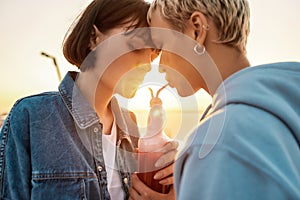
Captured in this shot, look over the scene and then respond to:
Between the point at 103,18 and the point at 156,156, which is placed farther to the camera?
the point at 103,18

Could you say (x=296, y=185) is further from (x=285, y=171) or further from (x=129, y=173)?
(x=129, y=173)

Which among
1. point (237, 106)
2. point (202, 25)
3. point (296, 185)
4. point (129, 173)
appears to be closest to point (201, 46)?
point (202, 25)

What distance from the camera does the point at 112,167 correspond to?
1214 millimetres

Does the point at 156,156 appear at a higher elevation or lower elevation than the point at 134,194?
higher

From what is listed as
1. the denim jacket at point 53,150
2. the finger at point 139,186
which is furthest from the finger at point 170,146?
the denim jacket at point 53,150

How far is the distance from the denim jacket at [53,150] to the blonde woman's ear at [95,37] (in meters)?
0.17

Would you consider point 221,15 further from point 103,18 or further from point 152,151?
point 103,18

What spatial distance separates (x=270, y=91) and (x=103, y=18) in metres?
0.76

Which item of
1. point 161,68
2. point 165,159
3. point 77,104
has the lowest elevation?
point 165,159

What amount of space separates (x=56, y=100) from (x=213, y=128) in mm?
743

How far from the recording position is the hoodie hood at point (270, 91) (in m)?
0.52

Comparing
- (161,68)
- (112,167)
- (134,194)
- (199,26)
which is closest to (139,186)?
(134,194)

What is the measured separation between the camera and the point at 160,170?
37.1 inches

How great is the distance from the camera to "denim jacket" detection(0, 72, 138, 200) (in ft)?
3.33
